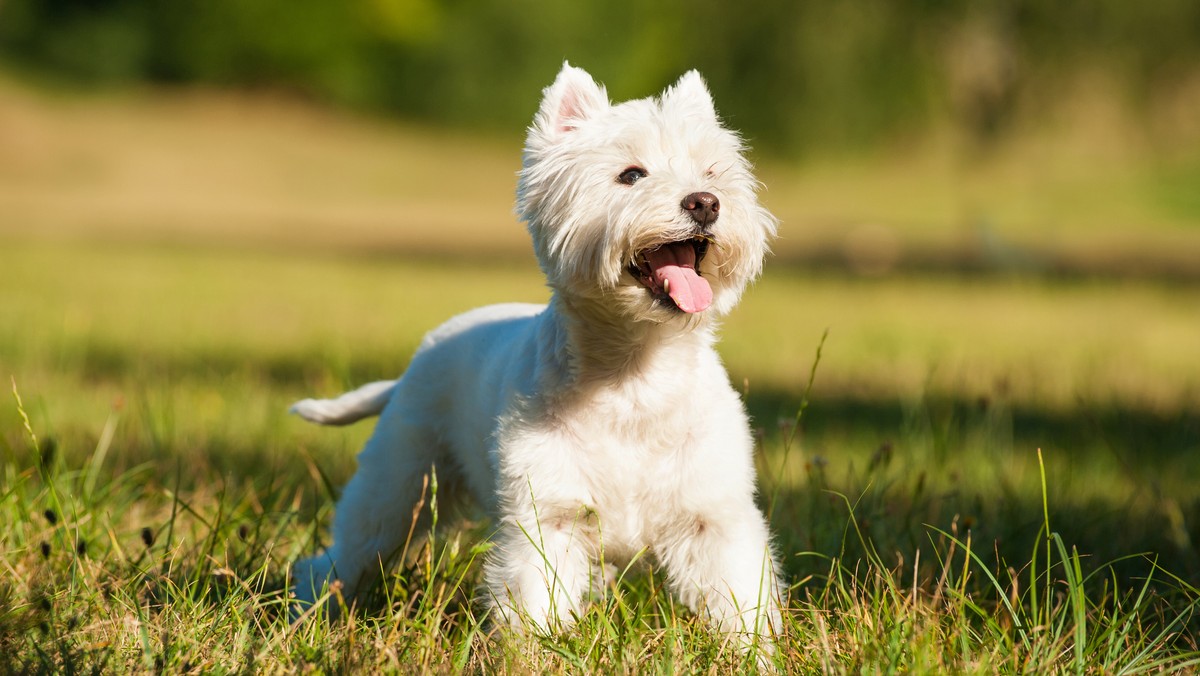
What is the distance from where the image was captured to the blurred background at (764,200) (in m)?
6.61

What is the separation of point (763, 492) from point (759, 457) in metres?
0.66

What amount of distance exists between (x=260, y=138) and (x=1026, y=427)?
31953mm

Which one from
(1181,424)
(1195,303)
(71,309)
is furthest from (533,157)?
(1195,303)

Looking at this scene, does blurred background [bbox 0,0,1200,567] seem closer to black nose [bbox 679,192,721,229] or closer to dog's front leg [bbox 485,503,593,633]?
black nose [bbox 679,192,721,229]

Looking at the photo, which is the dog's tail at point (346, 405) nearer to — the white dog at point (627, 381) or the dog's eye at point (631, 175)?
the white dog at point (627, 381)

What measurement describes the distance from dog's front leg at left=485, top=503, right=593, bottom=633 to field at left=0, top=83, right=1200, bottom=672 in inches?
4.5

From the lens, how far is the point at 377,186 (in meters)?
33.1

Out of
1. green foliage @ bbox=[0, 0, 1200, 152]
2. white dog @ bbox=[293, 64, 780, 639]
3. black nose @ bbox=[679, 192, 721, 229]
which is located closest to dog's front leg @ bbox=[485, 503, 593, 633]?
white dog @ bbox=[293, 64, 780, 639]

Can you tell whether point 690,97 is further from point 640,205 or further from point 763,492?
point 763,492

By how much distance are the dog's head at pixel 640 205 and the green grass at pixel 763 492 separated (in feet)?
2.33

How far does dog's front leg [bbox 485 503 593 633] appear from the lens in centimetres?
327

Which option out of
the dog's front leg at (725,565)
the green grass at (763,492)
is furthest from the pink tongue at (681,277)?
the green grass at (763,492)

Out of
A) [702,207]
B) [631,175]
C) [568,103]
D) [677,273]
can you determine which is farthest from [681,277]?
[568,103]

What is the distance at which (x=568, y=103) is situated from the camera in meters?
3.70
